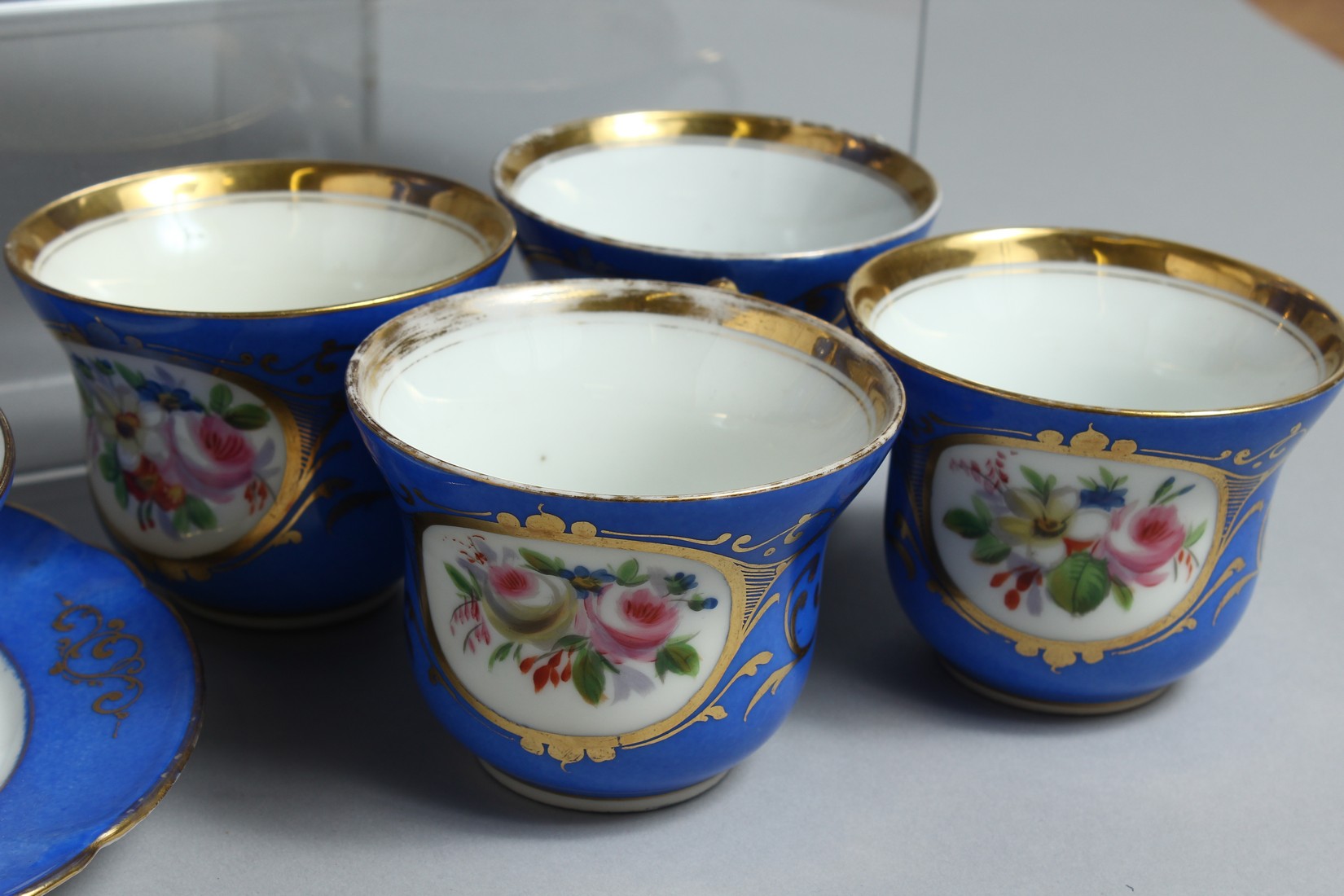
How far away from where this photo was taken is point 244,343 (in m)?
0.49

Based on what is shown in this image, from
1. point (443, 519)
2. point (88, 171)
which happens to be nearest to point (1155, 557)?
point (443, 519)

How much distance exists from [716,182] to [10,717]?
1.44ft

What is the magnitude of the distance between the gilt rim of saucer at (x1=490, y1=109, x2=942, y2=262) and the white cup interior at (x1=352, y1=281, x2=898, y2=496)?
0.10 metres

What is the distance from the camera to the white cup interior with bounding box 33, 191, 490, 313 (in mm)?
604

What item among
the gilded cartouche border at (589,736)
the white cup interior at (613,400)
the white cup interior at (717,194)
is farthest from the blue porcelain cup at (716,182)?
the gilded cartouche border at (589,736)

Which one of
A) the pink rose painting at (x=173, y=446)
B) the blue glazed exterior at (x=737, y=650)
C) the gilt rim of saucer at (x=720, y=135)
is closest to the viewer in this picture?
the blue glazed exterior at (x=737, y=650)

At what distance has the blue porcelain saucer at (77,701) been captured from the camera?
408 mm

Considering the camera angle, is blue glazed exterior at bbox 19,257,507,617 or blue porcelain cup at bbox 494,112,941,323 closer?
blue glazed exterior at bbox 19,257,507,617

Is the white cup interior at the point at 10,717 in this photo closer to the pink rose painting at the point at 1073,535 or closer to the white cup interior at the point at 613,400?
the white cup interior at the point at 613,400

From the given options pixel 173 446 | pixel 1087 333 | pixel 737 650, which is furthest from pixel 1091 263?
pixel 173 446

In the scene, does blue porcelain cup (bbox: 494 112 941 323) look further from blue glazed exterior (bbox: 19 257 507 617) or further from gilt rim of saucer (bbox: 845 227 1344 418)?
blue glazed exterior (bbox: 19 257 507 617)

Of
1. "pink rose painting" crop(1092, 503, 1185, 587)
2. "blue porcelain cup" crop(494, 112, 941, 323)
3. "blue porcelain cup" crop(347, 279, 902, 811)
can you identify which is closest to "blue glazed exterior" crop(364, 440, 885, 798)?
"blue porcelain cup" crop(347, 279, 902, 811)

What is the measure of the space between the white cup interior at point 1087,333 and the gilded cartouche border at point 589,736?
0.17 meters

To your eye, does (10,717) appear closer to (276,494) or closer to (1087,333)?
(276,494)
